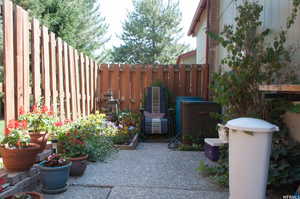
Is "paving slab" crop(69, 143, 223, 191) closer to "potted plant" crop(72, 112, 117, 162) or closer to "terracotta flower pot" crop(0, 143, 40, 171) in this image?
"potted plant" crop(72, 112, 117, 162)

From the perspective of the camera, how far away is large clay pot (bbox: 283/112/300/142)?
238cm

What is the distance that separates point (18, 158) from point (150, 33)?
17.2m

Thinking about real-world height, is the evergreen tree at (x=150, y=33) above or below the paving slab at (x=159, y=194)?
above

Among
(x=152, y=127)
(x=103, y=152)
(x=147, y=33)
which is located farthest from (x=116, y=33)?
(x=103, y=152)

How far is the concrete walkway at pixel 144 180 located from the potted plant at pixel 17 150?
16.2 inches

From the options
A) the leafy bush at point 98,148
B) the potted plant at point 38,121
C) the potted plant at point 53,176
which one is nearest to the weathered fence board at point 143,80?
the leafy bush at point 98,148

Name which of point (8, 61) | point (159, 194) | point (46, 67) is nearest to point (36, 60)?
point (46, 67)

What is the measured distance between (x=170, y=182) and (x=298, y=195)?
1275 mm

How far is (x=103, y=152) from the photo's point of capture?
11.4 feet

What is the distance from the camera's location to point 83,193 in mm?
2344

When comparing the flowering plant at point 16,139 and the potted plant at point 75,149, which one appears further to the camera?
the potted plant at point 75,149

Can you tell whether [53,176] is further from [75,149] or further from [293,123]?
[293,123]

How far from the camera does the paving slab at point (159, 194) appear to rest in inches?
89.9

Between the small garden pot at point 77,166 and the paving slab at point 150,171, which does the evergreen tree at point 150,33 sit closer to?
the paving slab at point 150,171
